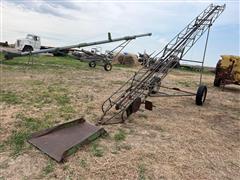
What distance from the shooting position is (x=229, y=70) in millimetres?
11633

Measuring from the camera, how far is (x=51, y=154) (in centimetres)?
405

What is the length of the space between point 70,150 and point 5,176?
0.93 metres

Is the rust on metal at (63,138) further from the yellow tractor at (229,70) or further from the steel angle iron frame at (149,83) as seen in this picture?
the yellow tractor at (229,70)

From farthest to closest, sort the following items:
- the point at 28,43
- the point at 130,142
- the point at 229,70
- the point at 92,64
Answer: the point at 28,43 → the point at 92,64 → the point at 229,70 → the point at 130,142

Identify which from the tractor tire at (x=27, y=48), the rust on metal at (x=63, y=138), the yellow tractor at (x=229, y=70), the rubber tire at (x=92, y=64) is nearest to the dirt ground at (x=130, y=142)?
the rust on metal at (x=63, y=138)

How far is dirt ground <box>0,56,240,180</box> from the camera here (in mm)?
3725

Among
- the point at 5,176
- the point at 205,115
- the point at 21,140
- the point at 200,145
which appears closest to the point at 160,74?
the point at 205,115

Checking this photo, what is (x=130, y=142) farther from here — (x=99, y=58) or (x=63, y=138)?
(x=99, y=58)

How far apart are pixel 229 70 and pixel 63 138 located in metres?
8.98

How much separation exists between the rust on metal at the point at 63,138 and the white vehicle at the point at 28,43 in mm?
21838

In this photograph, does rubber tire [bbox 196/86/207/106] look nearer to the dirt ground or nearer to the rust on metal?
the dirt ground

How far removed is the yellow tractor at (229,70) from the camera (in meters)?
11.4

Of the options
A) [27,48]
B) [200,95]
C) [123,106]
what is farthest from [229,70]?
[27,48]

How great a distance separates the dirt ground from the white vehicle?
18156mm
